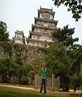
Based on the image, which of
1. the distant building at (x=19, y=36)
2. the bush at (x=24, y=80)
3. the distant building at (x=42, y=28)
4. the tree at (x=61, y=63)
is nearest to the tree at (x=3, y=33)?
the distant building at (x=42, y=28)

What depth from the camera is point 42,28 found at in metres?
61.4

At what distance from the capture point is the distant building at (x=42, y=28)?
58469 mm

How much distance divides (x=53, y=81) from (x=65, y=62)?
2.62 metres

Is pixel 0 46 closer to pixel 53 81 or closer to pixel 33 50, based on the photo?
pixel 33 50

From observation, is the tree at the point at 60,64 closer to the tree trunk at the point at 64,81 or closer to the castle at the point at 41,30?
the tree trunk at the point at 64,81

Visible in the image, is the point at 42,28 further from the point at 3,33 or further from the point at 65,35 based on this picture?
the point at 65,35

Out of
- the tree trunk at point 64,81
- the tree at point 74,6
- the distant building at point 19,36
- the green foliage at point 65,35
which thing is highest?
the distant building at point 19,36

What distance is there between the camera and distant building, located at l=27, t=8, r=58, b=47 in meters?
58.5

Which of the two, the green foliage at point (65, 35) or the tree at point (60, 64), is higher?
the green foliage at point (65, 35)

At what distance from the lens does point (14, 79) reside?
32.4 m

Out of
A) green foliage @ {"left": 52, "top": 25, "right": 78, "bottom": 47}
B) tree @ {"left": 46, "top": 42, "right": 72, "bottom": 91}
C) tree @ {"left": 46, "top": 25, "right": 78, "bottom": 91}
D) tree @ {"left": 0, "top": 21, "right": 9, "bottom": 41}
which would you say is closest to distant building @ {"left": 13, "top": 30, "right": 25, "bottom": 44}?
tree @ {"left": 0, "top": 21, "right": 9, "bottom": 41}

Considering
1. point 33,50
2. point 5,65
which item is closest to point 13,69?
point 5,65

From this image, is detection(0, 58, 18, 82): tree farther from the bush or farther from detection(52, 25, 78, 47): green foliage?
detection(52, 25, 78, 47): green foliage

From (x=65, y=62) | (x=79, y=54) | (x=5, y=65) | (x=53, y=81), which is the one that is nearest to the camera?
(x=79, y=54)
